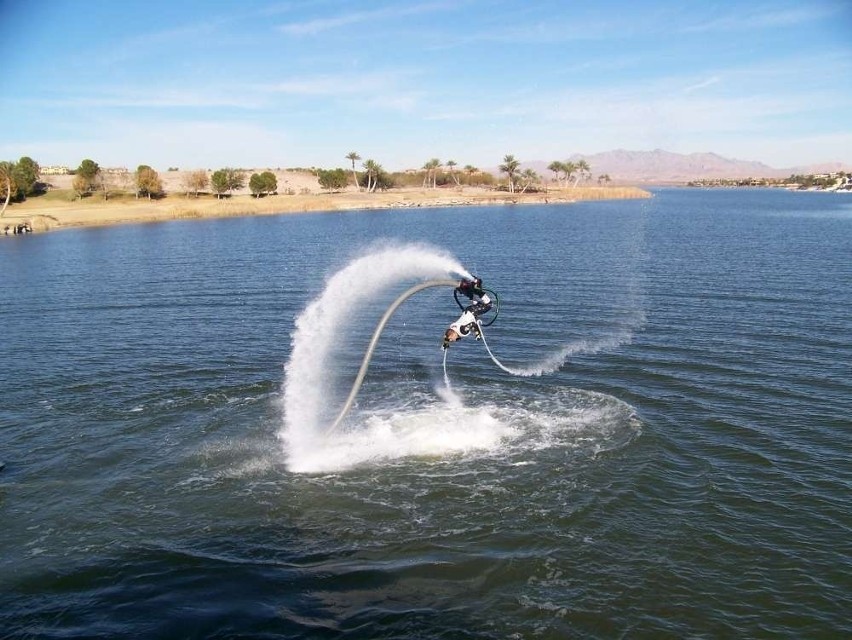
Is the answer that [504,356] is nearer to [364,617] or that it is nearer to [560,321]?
[560,321]

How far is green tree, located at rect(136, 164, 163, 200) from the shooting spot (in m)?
170

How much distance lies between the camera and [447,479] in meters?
21.2

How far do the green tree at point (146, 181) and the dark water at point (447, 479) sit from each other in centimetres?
13832

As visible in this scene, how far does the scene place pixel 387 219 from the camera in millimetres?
140625

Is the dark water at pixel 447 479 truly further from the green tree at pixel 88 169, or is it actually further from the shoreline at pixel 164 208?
the green tree at pixel 88 169

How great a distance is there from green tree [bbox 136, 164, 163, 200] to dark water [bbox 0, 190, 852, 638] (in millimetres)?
138324

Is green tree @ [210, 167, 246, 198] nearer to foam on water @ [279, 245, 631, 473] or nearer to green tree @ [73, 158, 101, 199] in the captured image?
green tree @ [73, 158, 101, 199]

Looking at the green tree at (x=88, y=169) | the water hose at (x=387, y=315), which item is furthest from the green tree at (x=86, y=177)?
the water hose at (x=387, y=315)

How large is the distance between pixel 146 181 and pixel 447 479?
171m

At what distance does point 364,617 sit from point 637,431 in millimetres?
13311

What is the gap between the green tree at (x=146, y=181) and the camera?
170 meters

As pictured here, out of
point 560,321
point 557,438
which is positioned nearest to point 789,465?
point 557,438

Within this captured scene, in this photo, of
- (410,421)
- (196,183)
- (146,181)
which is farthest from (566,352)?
(196,183)

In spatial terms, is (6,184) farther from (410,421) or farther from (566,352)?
(410,421)
